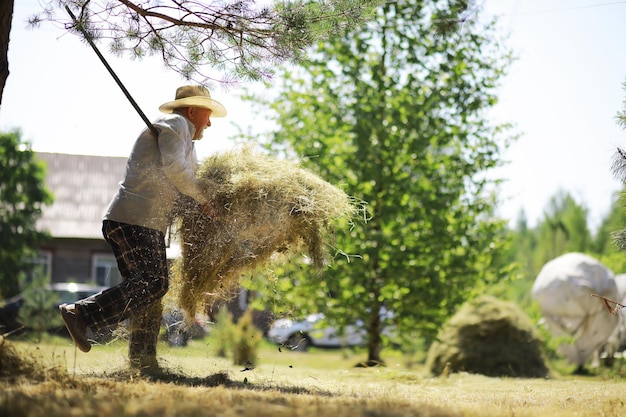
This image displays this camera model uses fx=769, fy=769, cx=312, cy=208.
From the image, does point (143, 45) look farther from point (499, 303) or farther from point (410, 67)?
point (499, 303)

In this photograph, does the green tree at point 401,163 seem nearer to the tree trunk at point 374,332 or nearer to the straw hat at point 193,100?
the tree trunk at point 374,332

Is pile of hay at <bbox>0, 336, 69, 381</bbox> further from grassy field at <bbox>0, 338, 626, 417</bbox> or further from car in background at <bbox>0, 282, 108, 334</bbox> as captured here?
car in background at <bbox>0, 282, 108, 334</bbox>

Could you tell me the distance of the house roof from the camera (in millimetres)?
20156

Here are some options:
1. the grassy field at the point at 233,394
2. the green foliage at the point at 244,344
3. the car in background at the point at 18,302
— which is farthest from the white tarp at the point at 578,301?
the car in background at the point at 18,302

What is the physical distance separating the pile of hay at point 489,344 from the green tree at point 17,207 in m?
10.8

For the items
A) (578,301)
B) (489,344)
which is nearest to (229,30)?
(489,344)

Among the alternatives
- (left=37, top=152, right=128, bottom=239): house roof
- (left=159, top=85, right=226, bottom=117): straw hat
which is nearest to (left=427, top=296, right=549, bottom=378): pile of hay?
(left=159, top=85, right=226, bottom=117): straw hat

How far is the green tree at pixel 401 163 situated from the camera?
10.2 m

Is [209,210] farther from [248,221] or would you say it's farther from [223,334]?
[223,334]

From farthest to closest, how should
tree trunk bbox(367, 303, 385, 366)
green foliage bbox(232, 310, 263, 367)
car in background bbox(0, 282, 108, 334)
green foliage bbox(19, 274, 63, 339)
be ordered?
car in background bbox(0, 282, 108, 334) → green foliage bbox(19, 274, 63, 339) → tree trunk bbox(367, 303, 385, 366) → green foliage bbox(232, 310, 263, 367)

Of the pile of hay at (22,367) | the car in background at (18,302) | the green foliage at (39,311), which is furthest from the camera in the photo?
the car in background at (18,302)

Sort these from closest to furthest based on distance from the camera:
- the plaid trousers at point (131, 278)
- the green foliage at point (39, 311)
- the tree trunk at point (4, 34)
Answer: the tree trunk at point (4, 34) → the plaid trousers at point (131, 278) → the green foliage at point (39, 311)

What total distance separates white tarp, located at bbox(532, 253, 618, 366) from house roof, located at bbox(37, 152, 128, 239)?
11831mm

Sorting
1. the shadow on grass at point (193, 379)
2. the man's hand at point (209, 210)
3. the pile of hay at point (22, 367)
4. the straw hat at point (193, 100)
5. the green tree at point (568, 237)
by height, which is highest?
Result: the green tree at point (568, 237)
